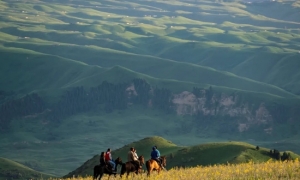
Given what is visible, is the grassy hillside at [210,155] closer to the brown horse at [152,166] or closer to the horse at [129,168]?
the brown horse at [152,166]

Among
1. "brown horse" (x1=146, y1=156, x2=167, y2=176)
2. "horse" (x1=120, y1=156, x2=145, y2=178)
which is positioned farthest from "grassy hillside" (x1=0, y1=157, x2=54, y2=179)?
"horse" (x1=120, y1=156, x2=145, y2=178)

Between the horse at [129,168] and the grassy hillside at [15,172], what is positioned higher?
the horse at [129,168]

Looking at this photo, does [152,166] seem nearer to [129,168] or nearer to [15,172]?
[129,168]

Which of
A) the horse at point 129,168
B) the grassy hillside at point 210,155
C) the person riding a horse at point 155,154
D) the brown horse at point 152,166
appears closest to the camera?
the horse at point 129,168

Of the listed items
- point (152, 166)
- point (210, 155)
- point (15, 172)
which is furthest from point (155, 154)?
point (15, 172)

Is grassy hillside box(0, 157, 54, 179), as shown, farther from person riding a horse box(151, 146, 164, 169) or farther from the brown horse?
the brown horse

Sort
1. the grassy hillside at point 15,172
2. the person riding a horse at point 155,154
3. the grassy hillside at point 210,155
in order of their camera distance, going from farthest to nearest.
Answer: the grassy hillside at point 15,172 < the grassy hillside at point 210,155 < the person riding a horse at point 155,154

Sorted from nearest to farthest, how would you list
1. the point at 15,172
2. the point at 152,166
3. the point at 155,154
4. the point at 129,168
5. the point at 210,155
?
the point at 129,168
the point at 152,166
the point at 155,154
the point at 210,155
the point at 15,172

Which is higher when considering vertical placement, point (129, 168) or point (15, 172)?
point (129, 168)

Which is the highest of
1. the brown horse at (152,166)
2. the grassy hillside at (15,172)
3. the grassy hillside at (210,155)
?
the brown horse at (152,166)

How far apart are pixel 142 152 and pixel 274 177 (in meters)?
60.7

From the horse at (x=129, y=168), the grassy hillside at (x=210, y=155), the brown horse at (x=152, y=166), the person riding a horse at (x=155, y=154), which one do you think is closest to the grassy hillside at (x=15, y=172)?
the grassy hillside at (x=210, y=155)

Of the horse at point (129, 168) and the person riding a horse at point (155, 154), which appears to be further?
the person riding a horse at point (155, 154)

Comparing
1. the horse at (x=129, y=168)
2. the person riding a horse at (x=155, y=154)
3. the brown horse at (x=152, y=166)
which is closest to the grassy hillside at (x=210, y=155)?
the person riding a horse at (x=155, y=154)
